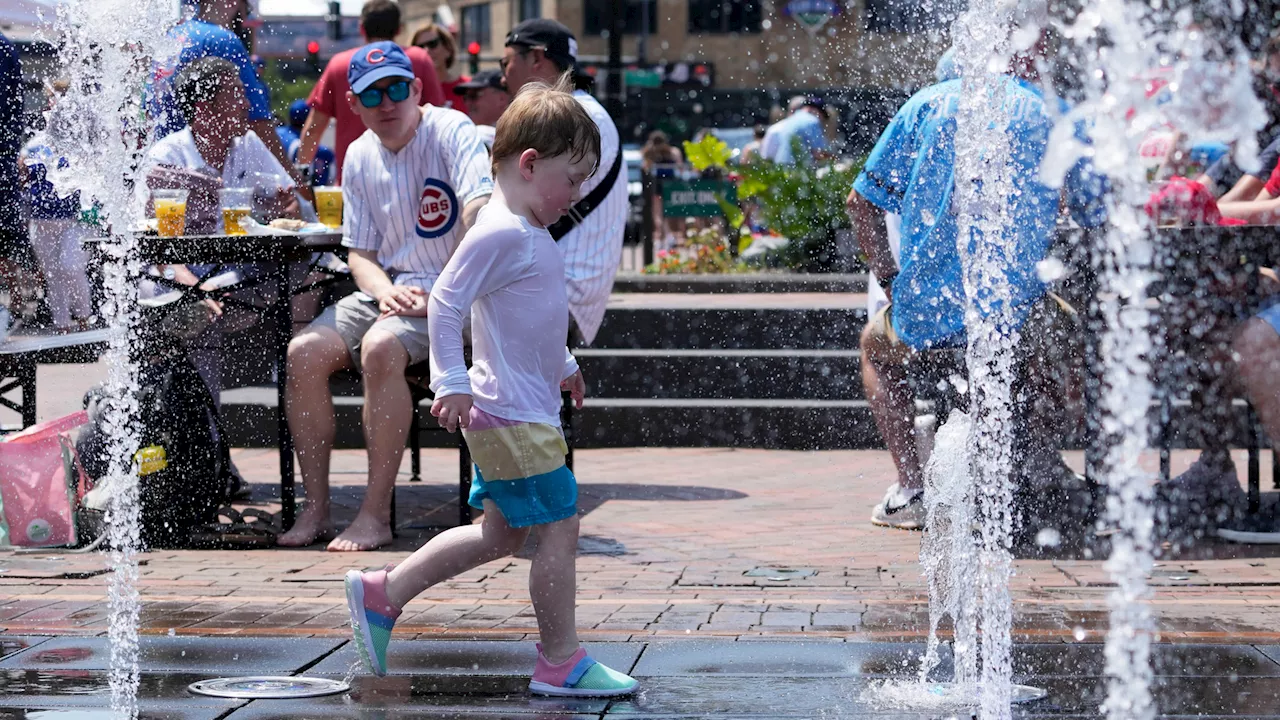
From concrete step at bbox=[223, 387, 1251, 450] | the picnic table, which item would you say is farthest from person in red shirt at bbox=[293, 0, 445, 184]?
the picnic table

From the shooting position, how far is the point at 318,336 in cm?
657

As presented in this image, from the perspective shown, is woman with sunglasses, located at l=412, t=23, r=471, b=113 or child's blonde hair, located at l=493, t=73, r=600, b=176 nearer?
child's blonde hair, located at l=493, t=73, r=600, b=176

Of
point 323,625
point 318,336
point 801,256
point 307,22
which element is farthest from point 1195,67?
point 307,22

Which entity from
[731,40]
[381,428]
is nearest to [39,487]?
[381,428]

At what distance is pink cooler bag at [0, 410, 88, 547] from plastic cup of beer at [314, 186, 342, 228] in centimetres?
150

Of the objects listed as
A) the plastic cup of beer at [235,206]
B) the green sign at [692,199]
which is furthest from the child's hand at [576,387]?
the green sign at [692,199]

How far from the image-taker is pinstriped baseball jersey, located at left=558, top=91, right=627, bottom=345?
6594 millimetres

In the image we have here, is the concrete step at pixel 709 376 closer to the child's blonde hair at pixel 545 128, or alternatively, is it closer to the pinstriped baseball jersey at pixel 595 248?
the pinstriped baseball jersey at pixel 595 248

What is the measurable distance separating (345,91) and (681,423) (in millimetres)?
2470

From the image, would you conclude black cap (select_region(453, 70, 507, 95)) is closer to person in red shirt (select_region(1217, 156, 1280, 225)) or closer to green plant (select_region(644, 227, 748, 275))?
green plant (select_region(644, 227, 748, 275))

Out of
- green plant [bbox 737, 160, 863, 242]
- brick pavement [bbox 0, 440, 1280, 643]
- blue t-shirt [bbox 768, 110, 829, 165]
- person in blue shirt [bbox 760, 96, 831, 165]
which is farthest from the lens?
blue t-shirt [bbox 768, 110, 829, 165]

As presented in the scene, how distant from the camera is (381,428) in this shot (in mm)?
6336

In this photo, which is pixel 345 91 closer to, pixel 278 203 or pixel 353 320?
pixel 278 203

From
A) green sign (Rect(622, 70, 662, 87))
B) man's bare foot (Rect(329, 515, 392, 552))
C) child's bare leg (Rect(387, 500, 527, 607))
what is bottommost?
man's bare foot (Rect(329, 515, 392, 552))
